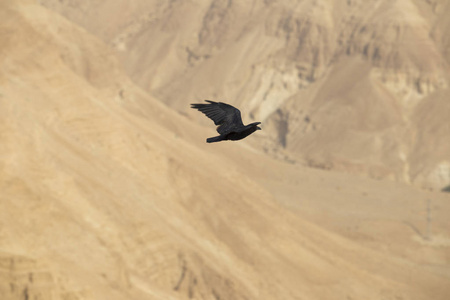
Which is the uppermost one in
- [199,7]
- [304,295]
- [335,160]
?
[199,7]

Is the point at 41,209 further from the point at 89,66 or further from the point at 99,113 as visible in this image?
the point at 89,66

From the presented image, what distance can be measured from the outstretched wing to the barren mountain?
74.0 metres

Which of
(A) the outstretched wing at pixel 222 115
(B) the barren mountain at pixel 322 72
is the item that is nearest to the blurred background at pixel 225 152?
(B) the barren mountain at pixel 322 72

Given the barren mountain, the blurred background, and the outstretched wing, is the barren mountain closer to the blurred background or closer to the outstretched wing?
the blurred background

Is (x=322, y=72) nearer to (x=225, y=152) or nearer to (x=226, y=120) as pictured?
(x=225, y=152)

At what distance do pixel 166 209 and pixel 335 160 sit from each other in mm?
55102

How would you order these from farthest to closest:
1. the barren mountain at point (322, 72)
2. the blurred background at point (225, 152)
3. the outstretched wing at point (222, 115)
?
the barren mountain at point (322, 72), the blurred background at point (225, 152), the outstretched wing at point (222, 115)

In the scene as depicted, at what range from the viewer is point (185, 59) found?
117 m

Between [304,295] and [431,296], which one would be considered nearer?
[304,295]

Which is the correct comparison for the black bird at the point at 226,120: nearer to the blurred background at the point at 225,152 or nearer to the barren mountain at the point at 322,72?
the blurred background at the point at 225,152

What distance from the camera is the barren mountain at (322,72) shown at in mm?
90562

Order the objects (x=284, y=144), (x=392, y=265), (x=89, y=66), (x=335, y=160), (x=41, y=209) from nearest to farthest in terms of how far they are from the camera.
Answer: (x=41, y=209), (x=392, y=265), (x=89, y=66), (x=335, y=160), (x=284, y=144)

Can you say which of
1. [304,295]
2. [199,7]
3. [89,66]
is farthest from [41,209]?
[199,7]

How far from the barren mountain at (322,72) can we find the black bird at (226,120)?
7397cm
